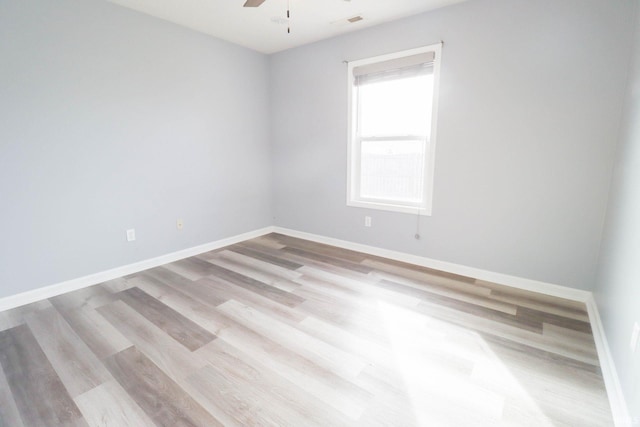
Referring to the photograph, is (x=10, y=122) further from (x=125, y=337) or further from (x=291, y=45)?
(x=291, y=45)

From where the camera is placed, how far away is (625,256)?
1.61m

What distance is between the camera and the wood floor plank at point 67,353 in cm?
161

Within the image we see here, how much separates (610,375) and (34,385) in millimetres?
3079

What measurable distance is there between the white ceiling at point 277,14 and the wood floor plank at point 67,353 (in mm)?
2738

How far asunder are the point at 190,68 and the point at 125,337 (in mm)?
2782

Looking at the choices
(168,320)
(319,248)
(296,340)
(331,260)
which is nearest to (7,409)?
(168,320)

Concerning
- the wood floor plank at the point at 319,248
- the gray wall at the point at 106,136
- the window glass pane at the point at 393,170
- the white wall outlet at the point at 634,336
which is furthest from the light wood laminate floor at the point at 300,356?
the window glass pane at the point at 393,170

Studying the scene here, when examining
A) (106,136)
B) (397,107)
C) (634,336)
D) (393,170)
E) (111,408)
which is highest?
(397,107)

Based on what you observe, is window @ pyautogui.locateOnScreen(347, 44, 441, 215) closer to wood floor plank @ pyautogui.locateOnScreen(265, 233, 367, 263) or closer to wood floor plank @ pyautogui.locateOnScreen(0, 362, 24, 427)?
wood floor plank @ pyautogui.locateOnScreen(265, 233, 367, 263)

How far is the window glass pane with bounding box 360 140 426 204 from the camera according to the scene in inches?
125

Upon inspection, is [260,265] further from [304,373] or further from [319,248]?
[304,373]

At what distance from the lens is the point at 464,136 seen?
9.11 feet

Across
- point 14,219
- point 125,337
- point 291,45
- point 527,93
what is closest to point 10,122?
point 14,219

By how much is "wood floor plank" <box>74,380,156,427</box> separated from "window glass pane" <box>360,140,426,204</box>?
285cm
